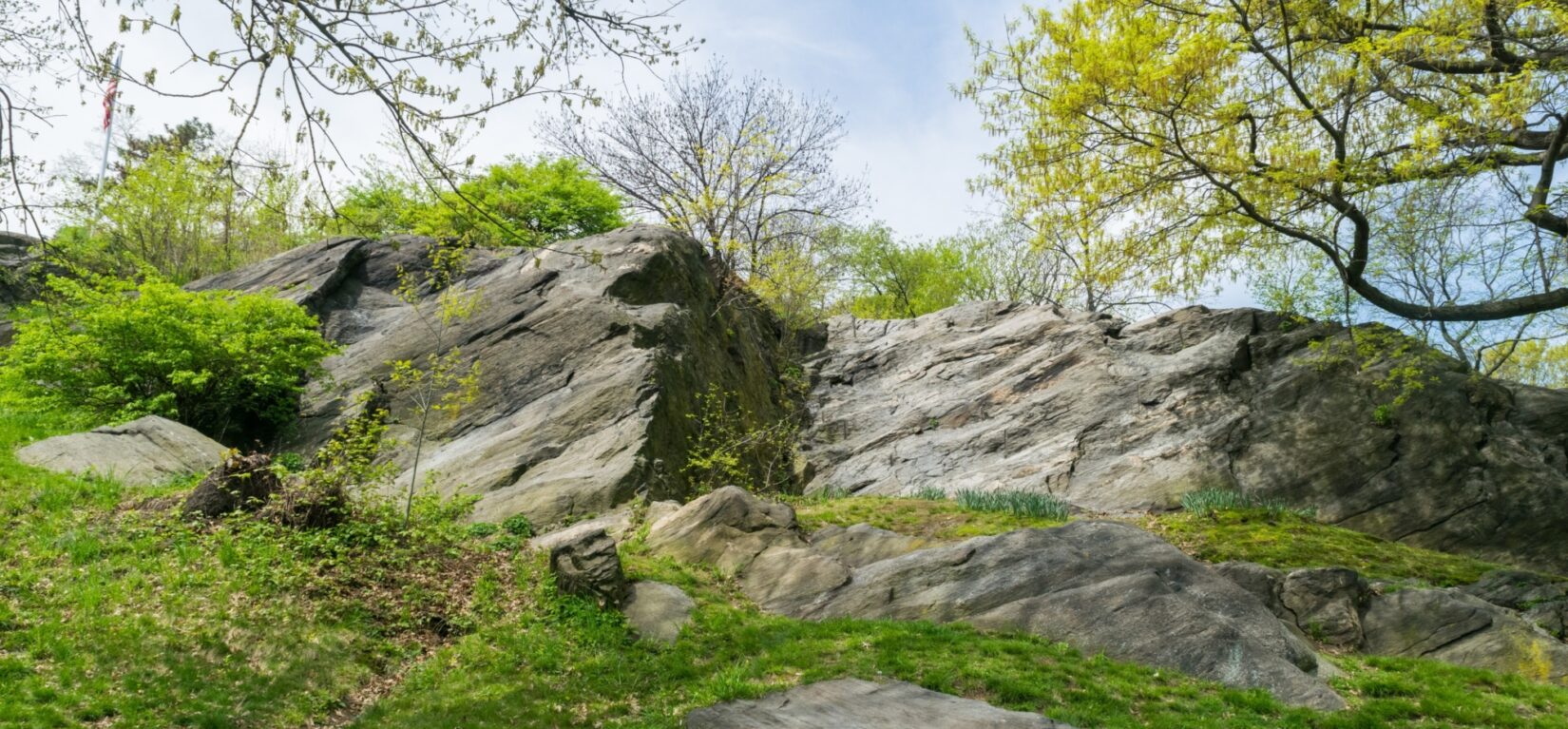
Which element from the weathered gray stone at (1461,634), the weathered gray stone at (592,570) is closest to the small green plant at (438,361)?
the weathered gray stone at (592,570)

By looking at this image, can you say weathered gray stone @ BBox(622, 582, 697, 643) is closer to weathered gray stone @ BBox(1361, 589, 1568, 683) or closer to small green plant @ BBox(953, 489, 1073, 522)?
small green plant @ BBox(953, 489, 1073, 522)

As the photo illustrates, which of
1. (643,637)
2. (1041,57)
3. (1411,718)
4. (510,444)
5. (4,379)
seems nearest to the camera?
(1411,718)

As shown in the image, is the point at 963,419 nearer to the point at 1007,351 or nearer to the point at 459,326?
the point at 1007,351

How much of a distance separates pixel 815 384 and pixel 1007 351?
19.0ft

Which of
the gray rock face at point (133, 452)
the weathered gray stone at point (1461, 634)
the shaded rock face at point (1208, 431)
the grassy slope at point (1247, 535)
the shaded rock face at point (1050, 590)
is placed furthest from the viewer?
the shaded rock face at point (1208, 431)

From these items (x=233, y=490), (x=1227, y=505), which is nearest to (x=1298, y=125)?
(x=1227, y=505)

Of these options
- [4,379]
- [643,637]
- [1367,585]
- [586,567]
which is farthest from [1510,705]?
[4,379]

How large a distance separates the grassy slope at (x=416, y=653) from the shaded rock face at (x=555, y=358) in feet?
12.7

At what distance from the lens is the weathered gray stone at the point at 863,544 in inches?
476

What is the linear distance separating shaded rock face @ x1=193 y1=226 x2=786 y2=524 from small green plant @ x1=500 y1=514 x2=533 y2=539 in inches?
17.8

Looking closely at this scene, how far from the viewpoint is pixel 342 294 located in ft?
74.4

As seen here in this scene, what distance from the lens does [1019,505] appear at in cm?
1440

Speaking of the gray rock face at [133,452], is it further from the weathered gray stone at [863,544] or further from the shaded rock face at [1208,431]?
the shaded rock face at [1208,431]

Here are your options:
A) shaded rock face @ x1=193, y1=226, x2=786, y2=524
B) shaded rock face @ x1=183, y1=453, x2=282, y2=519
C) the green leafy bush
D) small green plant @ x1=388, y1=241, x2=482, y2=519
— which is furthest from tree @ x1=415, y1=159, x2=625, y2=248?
shaded rock face @ x1=183, y1=453, x2=282, y2=519
